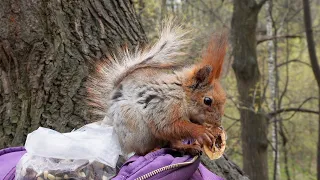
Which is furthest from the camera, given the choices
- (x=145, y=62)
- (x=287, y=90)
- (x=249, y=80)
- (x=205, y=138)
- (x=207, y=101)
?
(x=287, y=90)

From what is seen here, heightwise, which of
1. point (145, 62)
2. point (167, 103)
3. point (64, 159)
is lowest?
point (64, 159)

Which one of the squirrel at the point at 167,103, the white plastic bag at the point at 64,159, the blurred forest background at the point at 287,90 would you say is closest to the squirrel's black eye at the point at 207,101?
the squirrel at the point at 167,103

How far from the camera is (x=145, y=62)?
5.66 feet

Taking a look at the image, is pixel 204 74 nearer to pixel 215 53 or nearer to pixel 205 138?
pixel 215 53

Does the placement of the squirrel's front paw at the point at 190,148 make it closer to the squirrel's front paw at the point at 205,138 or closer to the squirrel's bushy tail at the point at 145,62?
the squirrel's front paw at the point at 205,138

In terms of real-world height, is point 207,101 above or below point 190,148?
above

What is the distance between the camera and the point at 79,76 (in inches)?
92.2

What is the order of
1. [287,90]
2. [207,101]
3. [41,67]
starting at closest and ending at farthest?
[207,101], [41,67], [287,90]

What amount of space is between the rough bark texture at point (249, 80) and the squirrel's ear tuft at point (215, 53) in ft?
Result: 11.5

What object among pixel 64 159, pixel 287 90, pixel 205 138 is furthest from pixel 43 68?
pixel 287 90

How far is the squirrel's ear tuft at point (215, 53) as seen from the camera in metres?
1.56

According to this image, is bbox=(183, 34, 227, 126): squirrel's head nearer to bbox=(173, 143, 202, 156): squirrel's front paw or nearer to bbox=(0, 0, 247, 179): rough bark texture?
bbox=(173, 143, 202, 156): squirrel's front paw

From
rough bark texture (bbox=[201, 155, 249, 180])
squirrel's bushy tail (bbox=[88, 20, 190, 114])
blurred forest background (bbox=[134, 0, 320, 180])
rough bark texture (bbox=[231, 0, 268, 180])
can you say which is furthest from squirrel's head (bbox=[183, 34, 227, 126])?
blurred forest background (bbox=[134, 0, 320, 180])

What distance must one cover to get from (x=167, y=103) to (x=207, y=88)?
15cm
